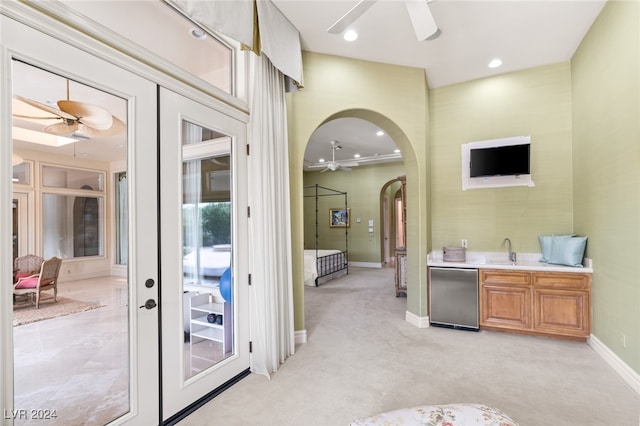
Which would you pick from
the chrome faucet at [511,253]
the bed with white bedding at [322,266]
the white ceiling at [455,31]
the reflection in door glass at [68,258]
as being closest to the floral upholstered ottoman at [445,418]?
the reflection in door glass at [68,258]

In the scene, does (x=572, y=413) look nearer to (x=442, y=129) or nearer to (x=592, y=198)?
(x=592, y=198)

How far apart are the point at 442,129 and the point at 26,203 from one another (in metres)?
4.77

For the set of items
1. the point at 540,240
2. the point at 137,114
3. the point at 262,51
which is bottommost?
the point at 540,240

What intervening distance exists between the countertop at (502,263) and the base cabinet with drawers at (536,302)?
6cm

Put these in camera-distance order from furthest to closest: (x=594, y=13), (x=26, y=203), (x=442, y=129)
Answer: (x=442, y=129)
(x=594, y=13)
(x=26, y=203)

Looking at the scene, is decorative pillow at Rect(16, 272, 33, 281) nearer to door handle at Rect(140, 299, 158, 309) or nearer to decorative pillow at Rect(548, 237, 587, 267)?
door handle at Rect(140, 299, 158, 309)

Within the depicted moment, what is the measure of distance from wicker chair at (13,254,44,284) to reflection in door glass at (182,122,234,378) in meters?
0.91

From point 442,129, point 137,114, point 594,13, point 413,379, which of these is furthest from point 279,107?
point 594,13

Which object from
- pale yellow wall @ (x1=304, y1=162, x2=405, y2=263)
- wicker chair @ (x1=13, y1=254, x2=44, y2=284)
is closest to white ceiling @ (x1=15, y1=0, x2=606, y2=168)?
wicker chair @ (x1=13, y1=254, x2=44, y2=284)

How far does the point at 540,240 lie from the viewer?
161 inches

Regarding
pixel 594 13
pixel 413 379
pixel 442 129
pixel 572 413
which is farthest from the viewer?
pixel 442 129

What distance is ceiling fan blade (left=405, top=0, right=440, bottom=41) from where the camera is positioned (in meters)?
2.29

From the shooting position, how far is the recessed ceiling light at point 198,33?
107 inches

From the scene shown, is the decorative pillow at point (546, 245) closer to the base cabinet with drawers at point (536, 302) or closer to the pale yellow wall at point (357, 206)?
the base cabinet with drawers at point (536, 302)
